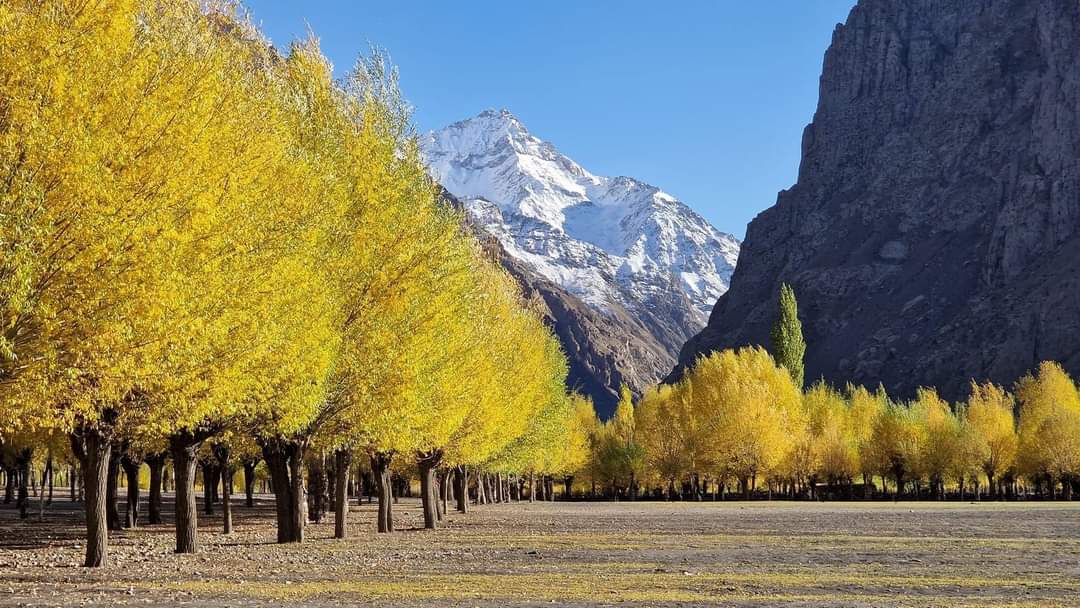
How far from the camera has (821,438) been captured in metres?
98.0

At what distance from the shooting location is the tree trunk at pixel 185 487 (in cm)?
2338

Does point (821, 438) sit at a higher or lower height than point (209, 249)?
lower

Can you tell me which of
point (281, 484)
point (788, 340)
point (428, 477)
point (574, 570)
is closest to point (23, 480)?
point (428, 477)

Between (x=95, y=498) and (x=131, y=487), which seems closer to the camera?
(x=95, y=498)

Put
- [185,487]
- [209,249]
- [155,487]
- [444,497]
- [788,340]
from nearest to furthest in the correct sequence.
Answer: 1. [209,249]
2. [185,487]
3. [155,487]
4. [444,497]
5. [788,340]

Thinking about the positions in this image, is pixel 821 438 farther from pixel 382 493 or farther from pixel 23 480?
pixel 23 480

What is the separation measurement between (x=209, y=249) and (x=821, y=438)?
91.1m

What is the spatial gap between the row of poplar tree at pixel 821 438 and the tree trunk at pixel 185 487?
6104cm

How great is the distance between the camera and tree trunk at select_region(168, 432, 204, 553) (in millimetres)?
23375

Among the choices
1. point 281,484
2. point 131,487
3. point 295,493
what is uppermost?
point 281,484

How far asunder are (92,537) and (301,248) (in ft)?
27.8

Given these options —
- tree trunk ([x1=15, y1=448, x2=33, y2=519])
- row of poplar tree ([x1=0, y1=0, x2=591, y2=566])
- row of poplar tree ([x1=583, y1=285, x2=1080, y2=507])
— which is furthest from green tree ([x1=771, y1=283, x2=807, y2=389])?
row of poplar tree ([x1=0, y1=0, x2=591, y2=566])

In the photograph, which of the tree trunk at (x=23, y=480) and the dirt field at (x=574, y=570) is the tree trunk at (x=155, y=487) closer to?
the tree trunk at (x=23, y=480)

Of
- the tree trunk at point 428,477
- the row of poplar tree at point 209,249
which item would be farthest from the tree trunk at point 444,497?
the row of poplar tree at point 209,249
